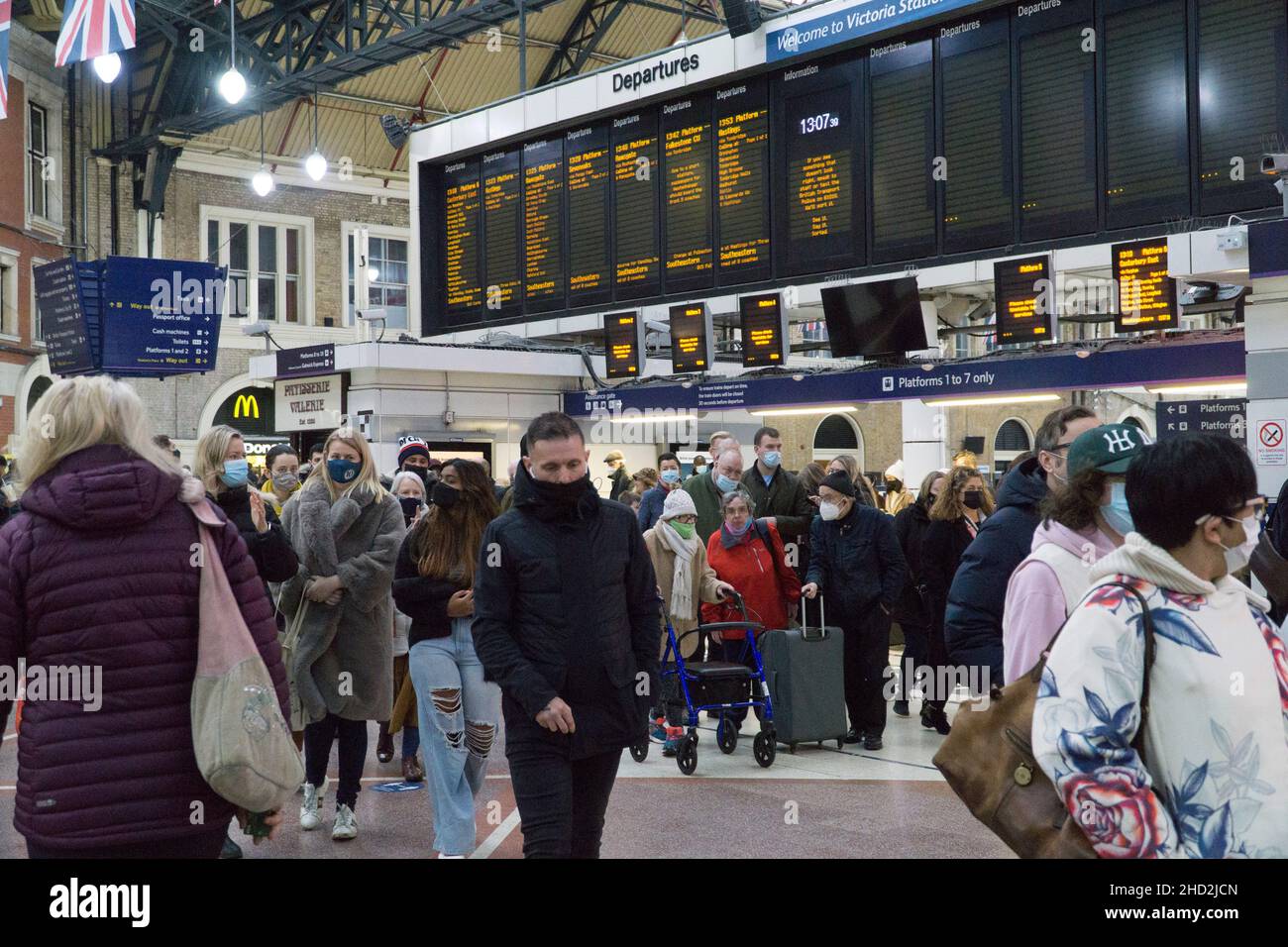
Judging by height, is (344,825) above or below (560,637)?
below

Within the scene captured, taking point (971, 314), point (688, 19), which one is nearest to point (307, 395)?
point (971, 314)

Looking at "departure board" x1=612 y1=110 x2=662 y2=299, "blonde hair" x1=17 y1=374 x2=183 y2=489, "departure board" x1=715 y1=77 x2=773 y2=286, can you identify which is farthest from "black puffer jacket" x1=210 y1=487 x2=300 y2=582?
"departure board" x1=612 y1=110 x2=662 y2=299

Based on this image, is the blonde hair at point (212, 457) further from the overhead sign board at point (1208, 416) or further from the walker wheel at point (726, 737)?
the overhead sign board at point (1208, 416)

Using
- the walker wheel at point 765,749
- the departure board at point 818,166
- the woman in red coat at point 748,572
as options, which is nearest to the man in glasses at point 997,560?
the walker wheel at point 765,749

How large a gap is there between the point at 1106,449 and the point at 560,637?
1772 mm

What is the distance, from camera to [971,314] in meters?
14.8

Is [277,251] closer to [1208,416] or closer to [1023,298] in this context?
[1023,298]

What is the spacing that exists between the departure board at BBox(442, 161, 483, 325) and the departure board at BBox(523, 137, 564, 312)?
3.42ft

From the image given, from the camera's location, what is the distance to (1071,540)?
3504 millimetres

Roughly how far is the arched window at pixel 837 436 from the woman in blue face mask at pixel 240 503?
27.8 metres

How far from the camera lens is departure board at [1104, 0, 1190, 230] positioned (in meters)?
12.0

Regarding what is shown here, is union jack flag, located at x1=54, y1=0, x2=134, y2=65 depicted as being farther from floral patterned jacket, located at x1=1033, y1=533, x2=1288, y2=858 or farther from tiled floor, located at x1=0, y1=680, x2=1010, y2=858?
floral patterned jacket, located at x1=1033, y1=533, x2=1288, y2=858

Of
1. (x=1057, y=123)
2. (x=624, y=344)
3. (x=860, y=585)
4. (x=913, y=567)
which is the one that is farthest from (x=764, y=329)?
(x=860, y=585)
